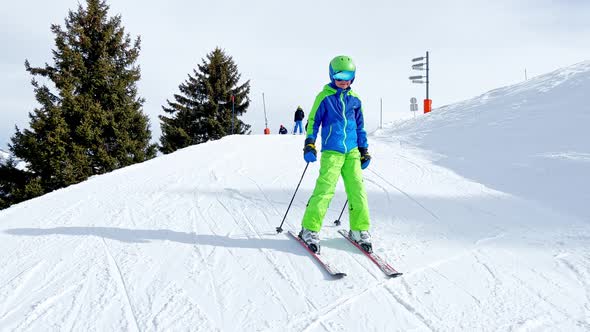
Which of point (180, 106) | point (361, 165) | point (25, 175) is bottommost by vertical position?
point (25, 175)

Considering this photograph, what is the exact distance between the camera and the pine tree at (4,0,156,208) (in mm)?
19234

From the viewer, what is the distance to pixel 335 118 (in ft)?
13.6

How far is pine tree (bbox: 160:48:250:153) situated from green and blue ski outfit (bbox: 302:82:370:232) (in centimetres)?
2755

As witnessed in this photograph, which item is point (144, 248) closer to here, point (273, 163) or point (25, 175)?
point (273, 163)

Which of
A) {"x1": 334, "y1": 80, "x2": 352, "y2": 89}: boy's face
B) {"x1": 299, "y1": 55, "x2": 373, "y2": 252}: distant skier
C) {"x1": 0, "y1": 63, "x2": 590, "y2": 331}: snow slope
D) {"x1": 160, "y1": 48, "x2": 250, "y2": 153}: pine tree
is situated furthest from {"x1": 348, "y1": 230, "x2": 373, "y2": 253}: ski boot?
{"x1": 160, "y1": 48, "x2": 250, "y2": 153}: pine tree

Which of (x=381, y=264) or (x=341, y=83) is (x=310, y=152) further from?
(x=381, y=264)

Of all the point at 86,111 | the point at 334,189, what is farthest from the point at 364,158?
the point at 86,111

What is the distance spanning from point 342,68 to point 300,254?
1998 mm

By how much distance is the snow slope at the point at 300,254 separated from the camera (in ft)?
9.38

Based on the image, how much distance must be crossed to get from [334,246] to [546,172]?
4840mm

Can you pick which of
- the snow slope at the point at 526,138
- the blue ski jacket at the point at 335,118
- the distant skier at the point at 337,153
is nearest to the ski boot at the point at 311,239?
the distant skier at the point at 337,153

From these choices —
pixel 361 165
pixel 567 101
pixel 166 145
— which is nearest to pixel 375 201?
pixel 361 165

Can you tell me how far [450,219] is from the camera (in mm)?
5129

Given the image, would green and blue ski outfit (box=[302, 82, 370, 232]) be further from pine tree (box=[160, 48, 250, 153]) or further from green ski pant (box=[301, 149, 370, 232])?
pine tree (box=[160, 48, 250, 153])
